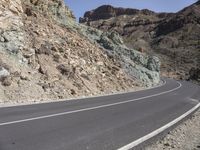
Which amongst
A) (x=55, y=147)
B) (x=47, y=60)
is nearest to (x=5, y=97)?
(x=47, y=60)

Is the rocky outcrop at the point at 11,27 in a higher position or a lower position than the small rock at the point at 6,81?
higher

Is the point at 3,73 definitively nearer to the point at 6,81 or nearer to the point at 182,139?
the point at 6,81

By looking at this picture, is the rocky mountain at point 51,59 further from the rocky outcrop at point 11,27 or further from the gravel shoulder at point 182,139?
the gravel shoulder at point 182,139

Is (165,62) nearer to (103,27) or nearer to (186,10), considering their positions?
(186,10)

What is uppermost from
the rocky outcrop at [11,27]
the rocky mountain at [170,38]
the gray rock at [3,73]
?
the rocky outcrop at [11,27]

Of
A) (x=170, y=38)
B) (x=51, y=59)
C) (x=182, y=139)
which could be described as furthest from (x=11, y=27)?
(x=170, y=38)


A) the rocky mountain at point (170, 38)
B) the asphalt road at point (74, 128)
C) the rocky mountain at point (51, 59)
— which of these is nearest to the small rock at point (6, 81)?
the rocky mountain at point (51, 59)

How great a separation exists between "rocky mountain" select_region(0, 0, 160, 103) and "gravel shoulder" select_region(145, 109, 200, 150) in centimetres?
883

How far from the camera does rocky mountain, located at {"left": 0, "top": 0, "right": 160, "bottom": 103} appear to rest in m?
23.2

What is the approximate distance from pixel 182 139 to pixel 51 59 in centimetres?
1740

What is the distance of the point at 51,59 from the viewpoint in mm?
28531

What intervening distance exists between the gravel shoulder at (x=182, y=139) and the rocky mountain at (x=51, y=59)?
8834mm

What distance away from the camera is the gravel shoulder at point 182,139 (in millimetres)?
10688

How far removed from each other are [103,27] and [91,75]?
154 m
